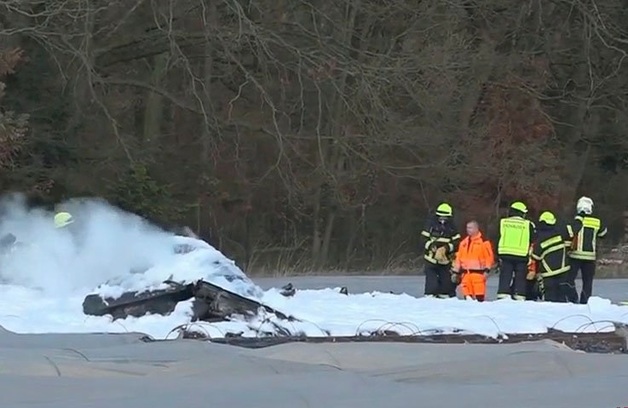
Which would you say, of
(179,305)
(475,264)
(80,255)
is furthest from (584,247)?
(80,255)

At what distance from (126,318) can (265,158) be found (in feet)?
57.0

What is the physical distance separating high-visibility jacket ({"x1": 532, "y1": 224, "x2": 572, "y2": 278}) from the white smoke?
4.38m

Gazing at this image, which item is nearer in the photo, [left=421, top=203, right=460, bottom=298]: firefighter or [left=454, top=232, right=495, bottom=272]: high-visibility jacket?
[left=454, top=232, right=495, bottom=272]: high-visibility jacket

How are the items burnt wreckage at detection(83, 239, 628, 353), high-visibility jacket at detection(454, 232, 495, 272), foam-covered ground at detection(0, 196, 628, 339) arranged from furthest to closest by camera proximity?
high-visibility jacket at detection(454, 232, 495, 272) < foam-covered ground at detection(0, 196, 628, 339) < burnt wreckage at detection(83, 239, 628, 353)

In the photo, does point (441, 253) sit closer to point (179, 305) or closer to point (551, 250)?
point (551, 250)

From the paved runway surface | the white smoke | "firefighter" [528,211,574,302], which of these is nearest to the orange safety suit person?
"firefighter" [528,211,574,302]

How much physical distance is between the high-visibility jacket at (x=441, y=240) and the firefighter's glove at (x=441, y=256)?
0.01 metres

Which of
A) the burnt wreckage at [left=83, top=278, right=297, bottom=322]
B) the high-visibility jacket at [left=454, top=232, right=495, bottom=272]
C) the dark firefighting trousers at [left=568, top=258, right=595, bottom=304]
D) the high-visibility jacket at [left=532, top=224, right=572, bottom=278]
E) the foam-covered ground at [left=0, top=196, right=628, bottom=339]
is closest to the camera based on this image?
the foam-covered ground at [left=0, top=196, right=628, bottom=339]

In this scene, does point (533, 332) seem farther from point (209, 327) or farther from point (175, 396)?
point (175, 396)

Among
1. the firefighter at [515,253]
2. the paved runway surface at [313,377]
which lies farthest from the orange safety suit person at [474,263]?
the paved runway surface at [313,377]

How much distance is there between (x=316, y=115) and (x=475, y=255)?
9838 millimetres

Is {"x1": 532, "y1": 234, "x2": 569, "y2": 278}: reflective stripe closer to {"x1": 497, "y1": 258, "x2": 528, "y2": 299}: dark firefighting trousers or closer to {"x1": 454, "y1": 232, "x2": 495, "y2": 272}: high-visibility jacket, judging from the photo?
{"x1": 497, "y1": 258, "x2": 528, "y2": 299}: dark firefighting trousers

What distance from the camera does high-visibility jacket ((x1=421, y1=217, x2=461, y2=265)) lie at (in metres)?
14.4

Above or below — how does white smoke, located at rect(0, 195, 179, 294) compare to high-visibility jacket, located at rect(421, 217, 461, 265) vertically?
below
